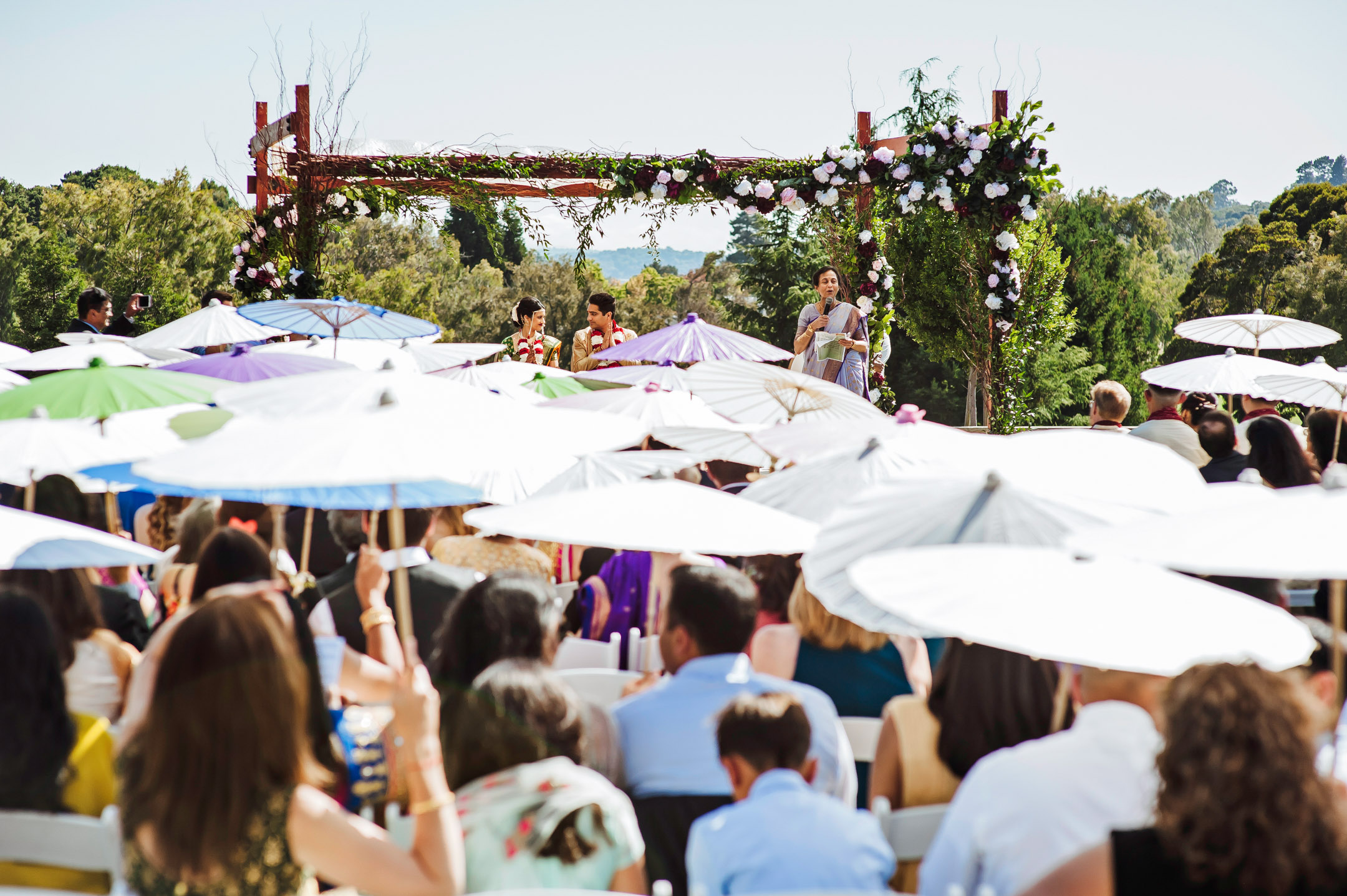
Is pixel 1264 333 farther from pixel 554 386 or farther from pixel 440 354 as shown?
pixel 440 354

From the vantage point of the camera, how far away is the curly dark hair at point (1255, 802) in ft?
5.69

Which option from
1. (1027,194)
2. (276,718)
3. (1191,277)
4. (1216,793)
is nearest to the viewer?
(1216,793)

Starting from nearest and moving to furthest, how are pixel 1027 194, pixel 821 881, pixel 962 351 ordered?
pixel 821 881 → pixel 1027 194 → pixel 962 351

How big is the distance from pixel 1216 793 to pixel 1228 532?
0.73 meters

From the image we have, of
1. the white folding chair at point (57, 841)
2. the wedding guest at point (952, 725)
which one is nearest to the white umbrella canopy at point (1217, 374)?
the wedding guest at point (952, 725)

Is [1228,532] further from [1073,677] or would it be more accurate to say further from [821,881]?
[821,881]

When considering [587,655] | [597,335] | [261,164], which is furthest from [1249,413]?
[261,164]

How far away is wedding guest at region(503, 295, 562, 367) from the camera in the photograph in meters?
11.1

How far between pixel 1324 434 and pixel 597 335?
6.47m

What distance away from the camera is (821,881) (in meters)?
2.21

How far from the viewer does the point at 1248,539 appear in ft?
7.45

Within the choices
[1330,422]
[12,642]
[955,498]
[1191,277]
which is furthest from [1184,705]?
[1191,277]

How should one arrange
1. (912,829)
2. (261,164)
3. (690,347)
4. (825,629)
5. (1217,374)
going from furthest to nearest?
(261,164) → (1217,374) → (690,347) → (825,629) → (912,829)

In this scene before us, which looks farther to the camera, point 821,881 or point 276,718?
point 821,881
